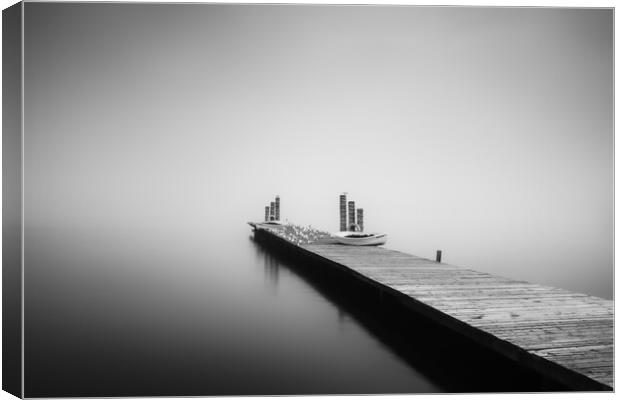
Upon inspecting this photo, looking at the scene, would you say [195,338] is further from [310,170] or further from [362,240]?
[362,240]

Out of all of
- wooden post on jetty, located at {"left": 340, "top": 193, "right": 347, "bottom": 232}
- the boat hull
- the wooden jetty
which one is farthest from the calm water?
wooden post on jetty, located at {"left": 340, "top": 193, "right": 347, "bottom": 232}

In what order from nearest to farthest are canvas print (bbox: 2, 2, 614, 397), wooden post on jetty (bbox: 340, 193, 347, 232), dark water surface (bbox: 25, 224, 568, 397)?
canvas print (bbox: 2, 2, 614, 397)
dark water surface (bbox: 25, 224, 568, 397)
wooden post on jetty (bbox: 340, 193, 347, 232)

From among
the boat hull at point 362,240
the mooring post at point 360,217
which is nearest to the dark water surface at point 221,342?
the boat hull at point 362,240

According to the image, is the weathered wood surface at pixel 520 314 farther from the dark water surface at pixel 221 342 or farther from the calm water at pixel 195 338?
the calm water at pixel 195 338

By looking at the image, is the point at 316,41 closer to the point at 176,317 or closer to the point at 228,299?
the point at 176,317

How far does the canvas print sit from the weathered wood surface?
0.02 m

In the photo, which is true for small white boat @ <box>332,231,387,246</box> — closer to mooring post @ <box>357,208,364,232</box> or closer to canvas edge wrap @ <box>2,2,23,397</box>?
mooring post @ <box>357,208,364,232</box>

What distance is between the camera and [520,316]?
4426mm

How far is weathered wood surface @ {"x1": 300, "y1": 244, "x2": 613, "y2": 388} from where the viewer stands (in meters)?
3.41

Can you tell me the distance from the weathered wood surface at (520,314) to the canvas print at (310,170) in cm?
2

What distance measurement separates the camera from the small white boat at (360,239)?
10758 millimetres

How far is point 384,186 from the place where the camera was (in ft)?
26.6

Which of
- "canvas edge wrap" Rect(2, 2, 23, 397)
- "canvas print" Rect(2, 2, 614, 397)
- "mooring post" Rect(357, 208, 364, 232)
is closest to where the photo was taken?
"canvas edge wrap" Rect(2, 2, 23, 397)

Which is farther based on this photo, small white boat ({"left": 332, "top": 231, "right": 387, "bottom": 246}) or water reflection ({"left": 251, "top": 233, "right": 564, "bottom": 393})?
small white boat ({"left": 332, "top": 231, "right": 387, "bottom": 246})
